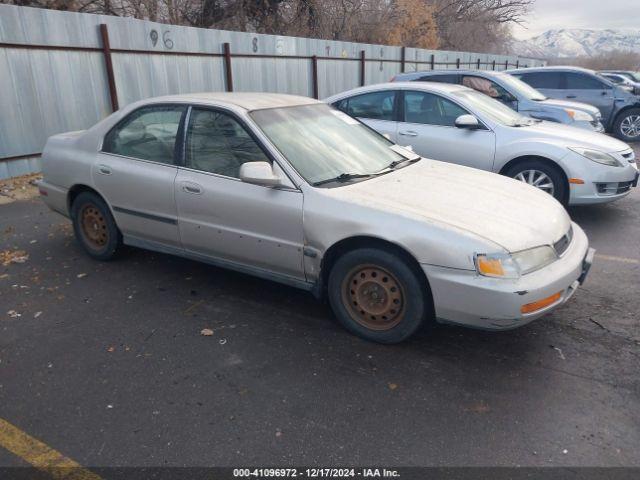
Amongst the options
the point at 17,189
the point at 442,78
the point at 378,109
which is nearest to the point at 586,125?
the point at 442,78

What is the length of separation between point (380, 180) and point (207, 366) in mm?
1775

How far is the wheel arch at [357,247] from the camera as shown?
3180mm

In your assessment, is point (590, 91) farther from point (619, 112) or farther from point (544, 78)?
point (544, 78)

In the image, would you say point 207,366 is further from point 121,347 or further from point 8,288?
point 8,288

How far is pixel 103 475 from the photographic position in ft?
7.69

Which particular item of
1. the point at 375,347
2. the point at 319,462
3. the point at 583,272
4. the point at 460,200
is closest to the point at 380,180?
the point at 460,200

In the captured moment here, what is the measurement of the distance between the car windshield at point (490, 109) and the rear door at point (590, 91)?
6.96 m

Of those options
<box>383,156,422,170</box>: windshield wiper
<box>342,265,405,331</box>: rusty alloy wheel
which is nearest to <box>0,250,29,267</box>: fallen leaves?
<box>342,265,405,331</box>: rusty alloy wheel

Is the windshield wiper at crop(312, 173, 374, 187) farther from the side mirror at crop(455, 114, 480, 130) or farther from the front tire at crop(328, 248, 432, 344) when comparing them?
the side mirror at crop(455, 114, 480, 130)

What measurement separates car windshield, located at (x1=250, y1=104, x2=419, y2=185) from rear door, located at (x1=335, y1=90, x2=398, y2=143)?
7.90ft

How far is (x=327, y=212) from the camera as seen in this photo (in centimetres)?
338

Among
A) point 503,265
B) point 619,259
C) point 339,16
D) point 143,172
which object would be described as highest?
point 339,16

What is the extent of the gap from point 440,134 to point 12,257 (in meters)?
5.03

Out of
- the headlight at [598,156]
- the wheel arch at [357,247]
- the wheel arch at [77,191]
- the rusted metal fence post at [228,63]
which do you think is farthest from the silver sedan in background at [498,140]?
the rusted metal fence post at [228,63]
